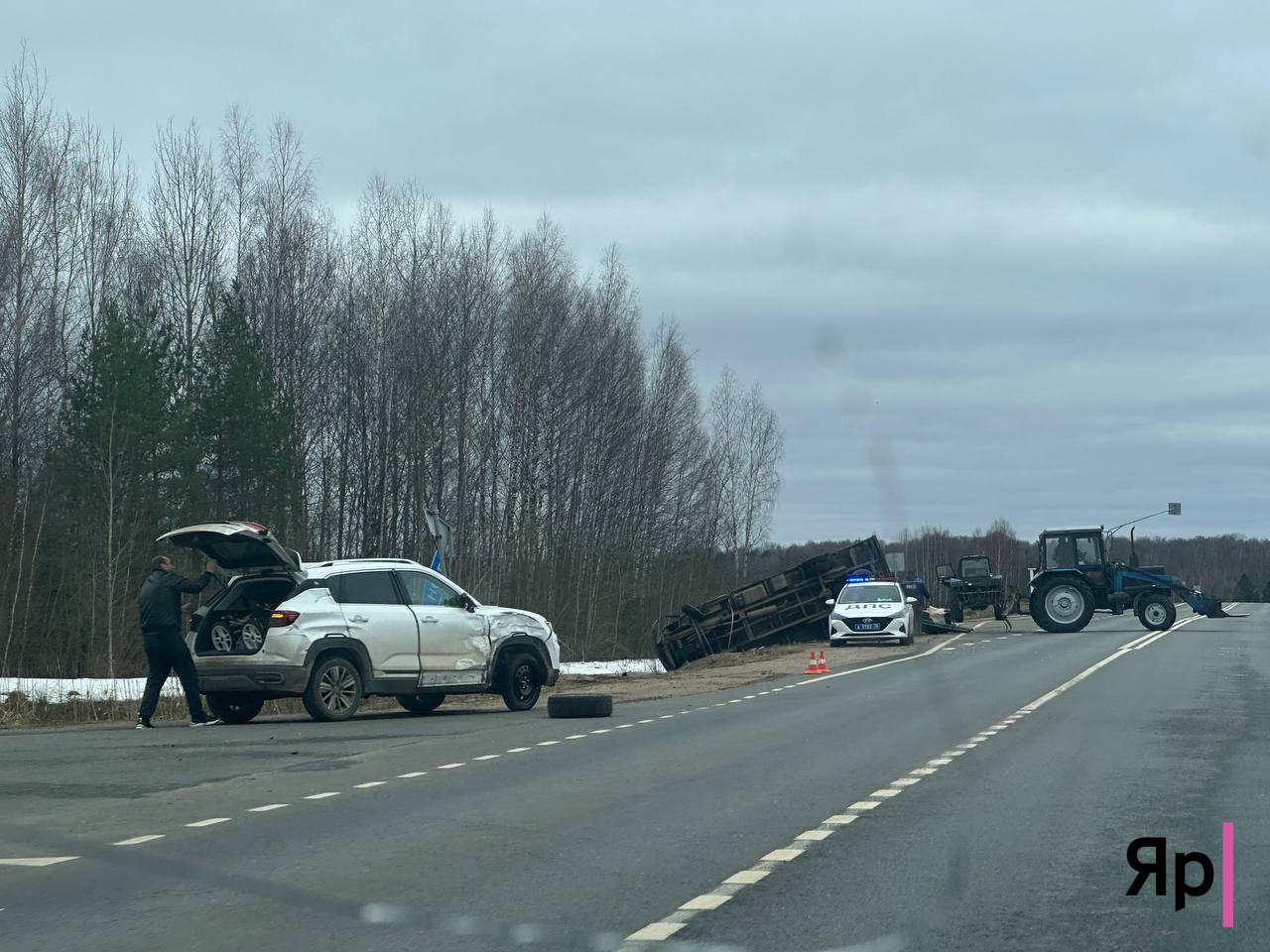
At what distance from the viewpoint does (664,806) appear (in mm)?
10914

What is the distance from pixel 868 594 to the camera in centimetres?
4016

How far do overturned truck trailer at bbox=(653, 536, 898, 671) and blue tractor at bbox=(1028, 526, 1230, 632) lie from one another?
568 centimetres

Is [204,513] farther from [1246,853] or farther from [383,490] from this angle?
[1246,853]

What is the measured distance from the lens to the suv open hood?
18219 mm

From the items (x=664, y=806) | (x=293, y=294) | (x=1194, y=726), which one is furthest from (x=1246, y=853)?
(x=293, y=294)

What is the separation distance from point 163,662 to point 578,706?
492 cm

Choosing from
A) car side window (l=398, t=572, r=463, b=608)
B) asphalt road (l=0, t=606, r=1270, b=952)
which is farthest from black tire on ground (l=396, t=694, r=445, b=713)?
asphalt road (l=0, t=606, r=1270, b=952)

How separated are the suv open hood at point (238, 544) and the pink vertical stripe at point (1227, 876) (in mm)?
11577

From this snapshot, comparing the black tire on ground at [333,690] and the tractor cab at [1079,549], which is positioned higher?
the tractor cab at [1079,549]

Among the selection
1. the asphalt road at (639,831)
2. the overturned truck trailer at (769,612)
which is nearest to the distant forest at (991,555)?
the overturned truck trailer at (769,612)

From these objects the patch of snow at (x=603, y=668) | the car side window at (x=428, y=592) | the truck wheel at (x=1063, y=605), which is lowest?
the patch of snow at (x=603, y=668)

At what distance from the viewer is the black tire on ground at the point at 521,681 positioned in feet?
67.5

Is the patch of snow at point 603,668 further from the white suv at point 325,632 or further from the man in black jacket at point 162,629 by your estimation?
the man in black jacket at point 162,629

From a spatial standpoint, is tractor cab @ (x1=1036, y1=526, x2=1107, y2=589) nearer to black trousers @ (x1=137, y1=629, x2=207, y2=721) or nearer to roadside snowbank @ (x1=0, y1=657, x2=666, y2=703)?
roadside snowbank @ (x1=0, y1=657, x2=666, y2=703)
